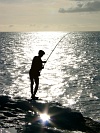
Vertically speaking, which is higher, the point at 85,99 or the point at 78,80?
the point at 78,80

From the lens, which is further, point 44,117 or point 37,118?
point 44,117

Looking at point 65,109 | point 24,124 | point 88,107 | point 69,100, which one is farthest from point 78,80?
point 24,124

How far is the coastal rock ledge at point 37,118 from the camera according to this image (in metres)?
10.5

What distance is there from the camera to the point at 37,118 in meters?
11.8

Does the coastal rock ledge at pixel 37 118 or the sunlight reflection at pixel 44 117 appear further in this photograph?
the sunlight reflection at pixel 44 117

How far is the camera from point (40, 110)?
13273 mm

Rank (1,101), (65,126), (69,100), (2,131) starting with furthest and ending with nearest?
(69,100), (1,101), (65,126), (2,131)

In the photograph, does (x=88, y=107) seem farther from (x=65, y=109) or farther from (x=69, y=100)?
(x=65, y=109)

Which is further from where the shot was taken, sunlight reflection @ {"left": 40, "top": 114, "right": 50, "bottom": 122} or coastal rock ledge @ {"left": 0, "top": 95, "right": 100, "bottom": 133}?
sunlight reflection @ {"left": 40, "top": 114, "right": 50, "bottom": 122}

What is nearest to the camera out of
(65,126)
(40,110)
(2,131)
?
(2,131)

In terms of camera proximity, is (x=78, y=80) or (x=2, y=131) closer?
(x=2, y=131)

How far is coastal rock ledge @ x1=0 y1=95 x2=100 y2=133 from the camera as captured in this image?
10.5 metres

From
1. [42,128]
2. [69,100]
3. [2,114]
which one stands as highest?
[69,100]

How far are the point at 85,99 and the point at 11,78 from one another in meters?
20.0
